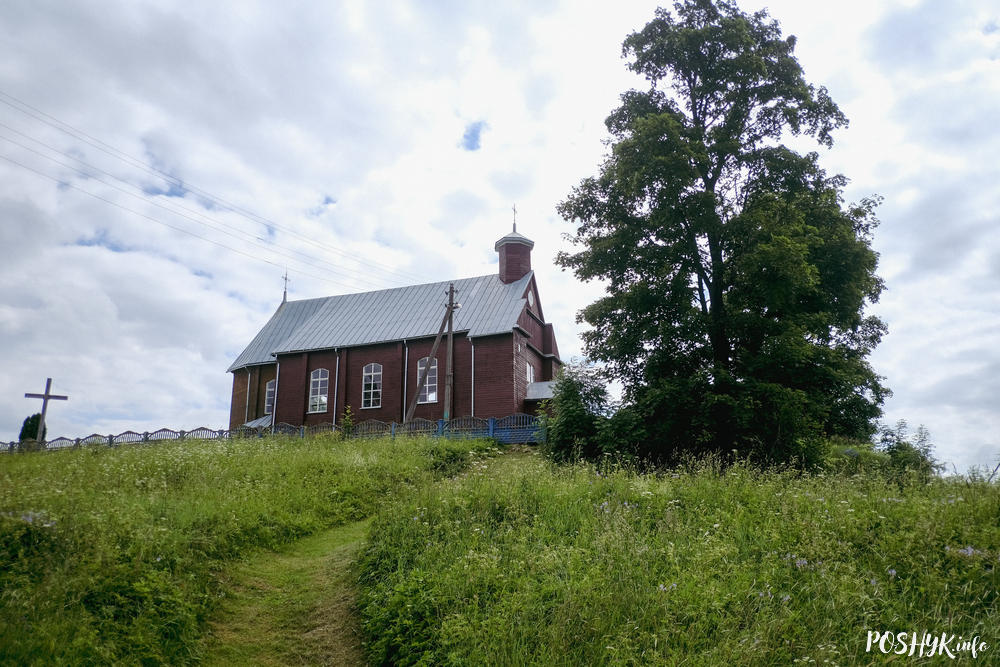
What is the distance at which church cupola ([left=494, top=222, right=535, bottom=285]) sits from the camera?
34.1 metres

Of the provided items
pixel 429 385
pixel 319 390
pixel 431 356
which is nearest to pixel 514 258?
pixel 429 385

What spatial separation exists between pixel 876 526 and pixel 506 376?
2243 cm

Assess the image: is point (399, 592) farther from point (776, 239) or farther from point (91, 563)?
point (776, 239)

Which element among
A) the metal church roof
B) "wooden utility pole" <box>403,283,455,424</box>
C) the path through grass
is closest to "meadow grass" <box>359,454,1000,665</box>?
the path through grass

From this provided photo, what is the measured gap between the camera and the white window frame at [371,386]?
1283 inches

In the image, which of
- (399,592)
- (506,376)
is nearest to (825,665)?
(399,592)

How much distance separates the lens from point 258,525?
1084cm

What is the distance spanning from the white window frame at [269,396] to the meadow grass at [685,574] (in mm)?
29692

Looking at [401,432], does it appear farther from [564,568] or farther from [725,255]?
[564,568]

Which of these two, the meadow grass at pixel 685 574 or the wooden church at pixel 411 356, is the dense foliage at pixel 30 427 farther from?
the meadow grass at pixel 685 574

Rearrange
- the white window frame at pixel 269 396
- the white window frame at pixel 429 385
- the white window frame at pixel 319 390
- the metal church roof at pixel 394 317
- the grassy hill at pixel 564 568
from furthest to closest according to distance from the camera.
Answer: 1. the white window frame at pixel 269 396
2. the white window frame at pixel 319 390
3. the metal church roof at pixel 394 317
4. the white window frame at pixel 429 385
5. the grassy hill at pixel 564 568

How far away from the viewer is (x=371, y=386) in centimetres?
3288

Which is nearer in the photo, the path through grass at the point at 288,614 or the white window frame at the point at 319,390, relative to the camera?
the path through grass at the point at 288,614

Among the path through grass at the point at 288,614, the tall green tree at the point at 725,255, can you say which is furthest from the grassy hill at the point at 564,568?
the tall green tree at the point at 725,255
